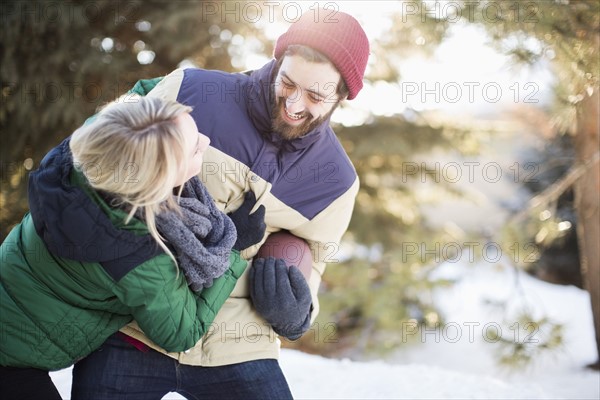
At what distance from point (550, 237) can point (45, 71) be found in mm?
3340

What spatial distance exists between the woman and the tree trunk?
2390 mm

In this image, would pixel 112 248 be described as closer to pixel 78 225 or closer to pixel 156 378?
pixel 78 225

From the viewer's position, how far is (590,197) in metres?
3.32

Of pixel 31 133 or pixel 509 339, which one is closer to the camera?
Answer: pixel 509 339

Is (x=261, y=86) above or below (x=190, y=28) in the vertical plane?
below

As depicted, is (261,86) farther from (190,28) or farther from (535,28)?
(190,28)

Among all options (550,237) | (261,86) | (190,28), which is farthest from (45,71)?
(550,237)

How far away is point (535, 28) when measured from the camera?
2693mm

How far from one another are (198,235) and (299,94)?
56cm

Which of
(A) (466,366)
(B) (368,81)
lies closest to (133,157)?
(B) (368,81)

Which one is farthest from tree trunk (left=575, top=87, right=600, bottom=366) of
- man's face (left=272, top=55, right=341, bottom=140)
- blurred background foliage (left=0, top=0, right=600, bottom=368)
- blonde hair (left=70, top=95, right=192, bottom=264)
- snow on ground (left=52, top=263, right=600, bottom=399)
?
blonde hair (left=70, top=95, right=192, bottom=264)

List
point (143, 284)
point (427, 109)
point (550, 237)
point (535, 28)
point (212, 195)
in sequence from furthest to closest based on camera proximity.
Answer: point (427, 109) < point (550, 237) < point (535, 28) < point (212, 195) < point (143, 284)

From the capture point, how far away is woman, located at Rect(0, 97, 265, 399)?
4.91ft

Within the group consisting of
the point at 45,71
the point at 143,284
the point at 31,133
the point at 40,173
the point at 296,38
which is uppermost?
the point at 45,71
